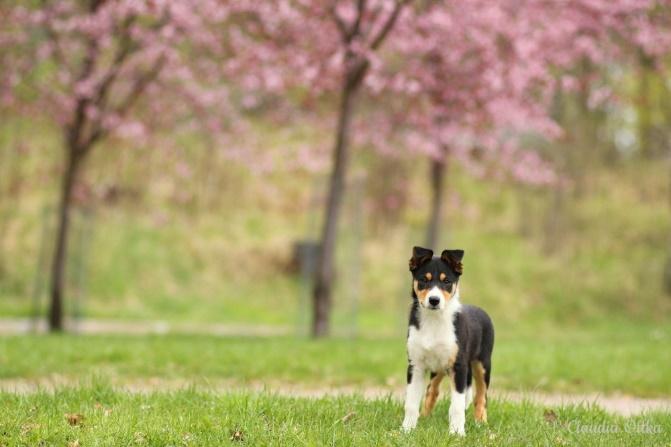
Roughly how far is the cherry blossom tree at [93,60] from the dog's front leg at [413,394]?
11.2m

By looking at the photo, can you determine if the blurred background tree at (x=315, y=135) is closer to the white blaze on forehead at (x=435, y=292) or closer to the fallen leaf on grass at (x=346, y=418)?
the fallen leaf on grass at (x=346, y=418)

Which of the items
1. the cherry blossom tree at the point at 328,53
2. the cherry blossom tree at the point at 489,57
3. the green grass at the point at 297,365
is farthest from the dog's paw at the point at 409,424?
the cherry blossom tree at the point at 489,57

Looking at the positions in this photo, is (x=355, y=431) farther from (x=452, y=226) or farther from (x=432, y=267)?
(x=452, y=226)

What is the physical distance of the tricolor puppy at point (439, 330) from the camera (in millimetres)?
5324

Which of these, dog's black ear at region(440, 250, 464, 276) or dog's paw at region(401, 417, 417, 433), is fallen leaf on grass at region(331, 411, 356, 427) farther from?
dog's black ear at region(440, 250, 464, 276)

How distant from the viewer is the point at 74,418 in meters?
6.05

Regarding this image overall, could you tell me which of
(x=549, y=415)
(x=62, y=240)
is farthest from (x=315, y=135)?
(x=549, y=415)

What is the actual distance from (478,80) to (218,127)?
Result: 6.04 meters

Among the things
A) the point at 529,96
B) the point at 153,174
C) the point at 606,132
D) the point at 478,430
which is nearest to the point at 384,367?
the point at 478,430

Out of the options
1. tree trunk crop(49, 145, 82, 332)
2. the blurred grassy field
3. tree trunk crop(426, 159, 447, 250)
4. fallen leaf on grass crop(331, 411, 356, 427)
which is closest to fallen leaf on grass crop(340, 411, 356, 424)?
fallen leaf on grass crop(331, 411, 356, 427)

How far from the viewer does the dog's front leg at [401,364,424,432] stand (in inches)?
220

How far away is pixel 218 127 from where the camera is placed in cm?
1923

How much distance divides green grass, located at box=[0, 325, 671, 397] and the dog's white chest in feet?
13.7

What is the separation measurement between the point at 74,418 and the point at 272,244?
73.4 feet
